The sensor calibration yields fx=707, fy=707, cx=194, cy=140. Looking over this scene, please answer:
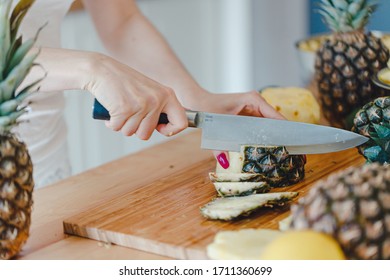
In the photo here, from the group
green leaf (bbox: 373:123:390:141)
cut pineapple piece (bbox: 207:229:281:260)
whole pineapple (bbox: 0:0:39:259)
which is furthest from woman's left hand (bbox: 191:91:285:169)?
whole pineapple (bbox: 0:0:39:259)

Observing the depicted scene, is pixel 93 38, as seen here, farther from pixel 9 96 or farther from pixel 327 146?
pixel 9 96

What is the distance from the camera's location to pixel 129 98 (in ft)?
4.52

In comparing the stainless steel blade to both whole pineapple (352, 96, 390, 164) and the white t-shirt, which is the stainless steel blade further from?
the white t-shirt

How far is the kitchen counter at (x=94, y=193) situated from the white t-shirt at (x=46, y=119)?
0.96 ft

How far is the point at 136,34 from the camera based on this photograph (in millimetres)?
1977

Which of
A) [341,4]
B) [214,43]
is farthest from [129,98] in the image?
[214,43]

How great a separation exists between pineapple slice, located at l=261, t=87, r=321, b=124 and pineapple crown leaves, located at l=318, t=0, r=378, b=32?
0.23 metres

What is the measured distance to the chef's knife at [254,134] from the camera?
152 centimetres

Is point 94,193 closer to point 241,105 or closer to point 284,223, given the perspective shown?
point 241,105

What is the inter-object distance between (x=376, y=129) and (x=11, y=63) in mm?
765

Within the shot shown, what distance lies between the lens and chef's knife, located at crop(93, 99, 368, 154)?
4.98ft
